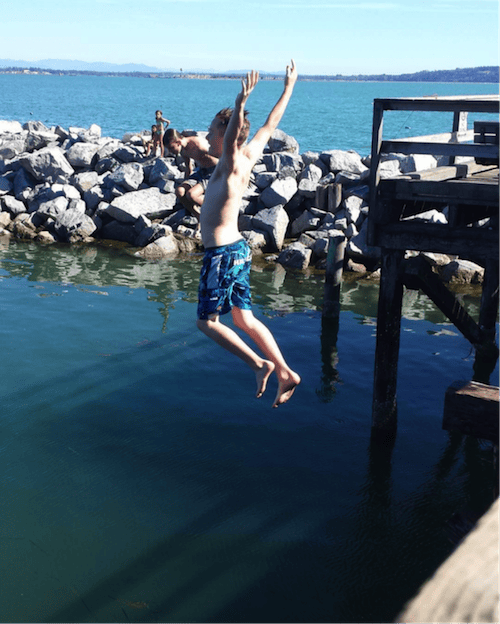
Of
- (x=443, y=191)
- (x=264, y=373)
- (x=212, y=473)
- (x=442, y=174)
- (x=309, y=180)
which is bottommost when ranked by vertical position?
(x=212, y=473)

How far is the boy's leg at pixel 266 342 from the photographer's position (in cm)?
545

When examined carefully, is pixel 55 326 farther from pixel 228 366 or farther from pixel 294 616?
pixel 294 616

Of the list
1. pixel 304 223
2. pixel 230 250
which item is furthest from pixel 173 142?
pixel 304 223

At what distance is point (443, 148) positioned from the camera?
7184 mm

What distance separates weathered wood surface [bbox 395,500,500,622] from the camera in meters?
1.01

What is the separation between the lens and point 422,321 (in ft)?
45.1

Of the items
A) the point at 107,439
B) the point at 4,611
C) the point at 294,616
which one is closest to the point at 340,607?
the point at 294,616

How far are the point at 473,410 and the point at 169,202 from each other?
16495 millimetres

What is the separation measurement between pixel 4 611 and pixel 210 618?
172cm

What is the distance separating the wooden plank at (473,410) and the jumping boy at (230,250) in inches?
47.3

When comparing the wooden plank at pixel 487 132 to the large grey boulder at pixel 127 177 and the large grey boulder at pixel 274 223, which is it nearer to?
the large grey boulder at pixel 274 223

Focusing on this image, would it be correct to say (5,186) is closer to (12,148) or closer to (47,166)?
(47,166)

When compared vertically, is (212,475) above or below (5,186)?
below

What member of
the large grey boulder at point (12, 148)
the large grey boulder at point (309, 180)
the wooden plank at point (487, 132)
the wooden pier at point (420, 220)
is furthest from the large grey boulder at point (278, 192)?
the wooden plank at point (487, 132)
